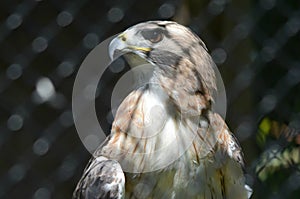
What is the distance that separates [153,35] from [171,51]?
40mm

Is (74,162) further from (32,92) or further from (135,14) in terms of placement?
(135,14)

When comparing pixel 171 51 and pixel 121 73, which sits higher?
pixel 171 51

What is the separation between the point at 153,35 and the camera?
5.45ft

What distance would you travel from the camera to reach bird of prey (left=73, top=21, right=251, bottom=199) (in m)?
1.63

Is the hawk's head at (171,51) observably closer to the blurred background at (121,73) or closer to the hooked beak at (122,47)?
the hooked beak at (122,47)

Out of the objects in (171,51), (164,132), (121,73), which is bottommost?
(121,73)

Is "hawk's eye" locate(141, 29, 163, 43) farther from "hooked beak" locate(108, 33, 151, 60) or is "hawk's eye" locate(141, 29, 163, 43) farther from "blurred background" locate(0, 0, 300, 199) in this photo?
"blurred background" locate(0, 0, 300, 199)

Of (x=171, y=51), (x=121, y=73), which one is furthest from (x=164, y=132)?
(x=121, y=73)

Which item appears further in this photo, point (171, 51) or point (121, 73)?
point (121, 73)

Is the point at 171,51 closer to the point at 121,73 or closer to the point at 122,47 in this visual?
the point at 122,47

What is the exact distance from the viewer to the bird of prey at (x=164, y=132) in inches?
64.1

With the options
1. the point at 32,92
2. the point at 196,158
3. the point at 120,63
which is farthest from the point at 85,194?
the point at 32,92

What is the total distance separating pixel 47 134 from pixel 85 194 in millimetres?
655

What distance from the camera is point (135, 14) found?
241 centimetres
